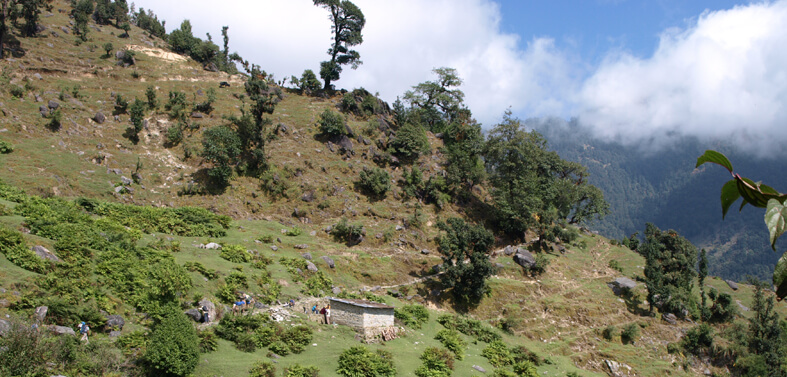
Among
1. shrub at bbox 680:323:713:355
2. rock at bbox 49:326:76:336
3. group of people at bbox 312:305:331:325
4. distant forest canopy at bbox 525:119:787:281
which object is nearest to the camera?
rock at bbox 49:326:76:336

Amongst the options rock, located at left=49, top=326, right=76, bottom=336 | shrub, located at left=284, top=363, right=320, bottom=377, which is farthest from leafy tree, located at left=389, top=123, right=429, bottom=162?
rock, located at left=49, top=326, right=76, bottom=336

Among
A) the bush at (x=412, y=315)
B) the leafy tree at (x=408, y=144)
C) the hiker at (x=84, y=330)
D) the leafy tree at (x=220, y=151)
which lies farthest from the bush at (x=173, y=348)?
the leafy tree at (x=408, y=144)

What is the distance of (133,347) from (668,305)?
3572 cm

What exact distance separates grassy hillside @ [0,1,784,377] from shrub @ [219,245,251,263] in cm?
34

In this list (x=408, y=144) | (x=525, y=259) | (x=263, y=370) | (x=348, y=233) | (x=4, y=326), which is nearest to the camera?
(x=4, y=326)

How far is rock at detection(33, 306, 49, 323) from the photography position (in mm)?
11414

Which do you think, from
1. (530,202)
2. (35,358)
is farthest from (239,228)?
(530,202)

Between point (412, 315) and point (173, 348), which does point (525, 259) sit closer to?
point (412, 315)

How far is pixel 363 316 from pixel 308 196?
53.8 ft

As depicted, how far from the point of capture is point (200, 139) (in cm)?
3541

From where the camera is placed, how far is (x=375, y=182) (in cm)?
3481

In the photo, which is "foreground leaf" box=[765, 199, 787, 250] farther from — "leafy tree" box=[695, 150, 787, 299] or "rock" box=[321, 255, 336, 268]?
"rock" box=[321, 255, 336, 268]

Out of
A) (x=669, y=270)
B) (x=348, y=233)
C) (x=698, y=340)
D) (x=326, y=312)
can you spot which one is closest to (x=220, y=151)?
(x=348, y=233)

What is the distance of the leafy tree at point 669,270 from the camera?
31.5 metres
